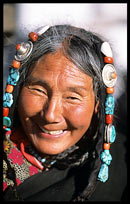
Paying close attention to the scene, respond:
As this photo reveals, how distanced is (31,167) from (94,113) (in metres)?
0.58

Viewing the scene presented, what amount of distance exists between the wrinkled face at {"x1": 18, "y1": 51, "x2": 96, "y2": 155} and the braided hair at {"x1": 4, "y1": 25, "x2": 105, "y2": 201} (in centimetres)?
5

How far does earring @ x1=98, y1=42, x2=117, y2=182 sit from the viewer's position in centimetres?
162

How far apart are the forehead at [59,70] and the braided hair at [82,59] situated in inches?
1.2

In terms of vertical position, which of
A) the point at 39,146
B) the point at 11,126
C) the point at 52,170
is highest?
the point at 11,126

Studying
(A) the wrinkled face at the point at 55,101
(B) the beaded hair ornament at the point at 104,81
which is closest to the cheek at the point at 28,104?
(A) the wrinkled face at the point at 55,101

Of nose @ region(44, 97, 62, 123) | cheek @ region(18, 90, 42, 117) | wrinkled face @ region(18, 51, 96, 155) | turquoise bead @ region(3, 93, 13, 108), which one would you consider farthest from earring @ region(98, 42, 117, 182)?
turquoise bead @ region(3, 93, 13, 108)

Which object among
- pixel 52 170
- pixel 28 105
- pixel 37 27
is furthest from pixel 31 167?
pixel 37 27

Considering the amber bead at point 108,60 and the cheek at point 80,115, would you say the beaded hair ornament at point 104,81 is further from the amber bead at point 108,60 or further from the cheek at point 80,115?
the cheek at point 80,115

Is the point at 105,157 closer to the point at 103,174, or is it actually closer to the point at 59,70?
the point at 103,174

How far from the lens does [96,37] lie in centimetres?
166

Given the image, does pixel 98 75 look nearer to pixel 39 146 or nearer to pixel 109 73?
pixel 109 73

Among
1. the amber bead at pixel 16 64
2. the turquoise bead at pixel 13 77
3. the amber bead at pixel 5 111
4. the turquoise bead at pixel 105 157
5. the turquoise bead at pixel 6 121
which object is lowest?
the turquoise bead at pixel 105 157

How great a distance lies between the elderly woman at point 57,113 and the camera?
1.49m

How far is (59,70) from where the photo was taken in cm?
146
